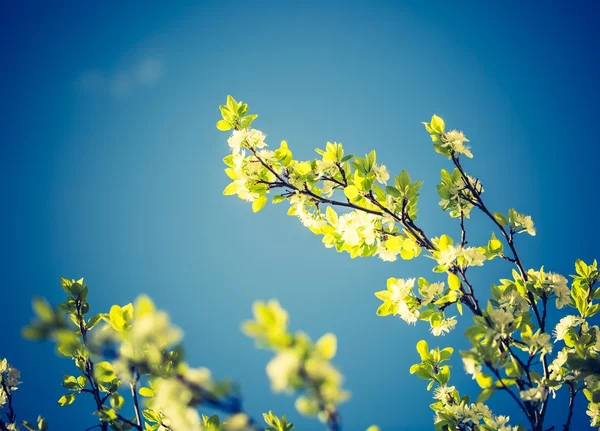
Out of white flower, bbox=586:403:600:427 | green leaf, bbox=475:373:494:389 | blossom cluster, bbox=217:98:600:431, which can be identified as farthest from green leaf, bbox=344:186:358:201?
white flower, bbox=586:403:600:427

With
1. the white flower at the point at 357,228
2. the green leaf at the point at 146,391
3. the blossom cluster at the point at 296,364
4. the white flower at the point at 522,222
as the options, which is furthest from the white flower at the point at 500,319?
the green leaf at the point at 146,391

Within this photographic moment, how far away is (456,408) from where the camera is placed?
4.97 ft

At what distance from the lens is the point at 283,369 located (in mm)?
622

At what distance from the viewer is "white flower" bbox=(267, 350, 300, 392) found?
61cm

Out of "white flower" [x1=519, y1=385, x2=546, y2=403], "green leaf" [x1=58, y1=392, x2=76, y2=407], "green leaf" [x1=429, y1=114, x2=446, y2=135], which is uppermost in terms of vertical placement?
"green leaf" [x1=429, y1=114, x2=446, y2=135]

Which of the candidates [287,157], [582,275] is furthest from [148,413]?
[582,275]

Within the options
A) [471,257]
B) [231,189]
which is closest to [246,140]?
[231,189]

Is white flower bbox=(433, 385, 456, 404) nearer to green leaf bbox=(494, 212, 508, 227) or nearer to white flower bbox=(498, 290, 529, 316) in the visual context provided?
white flower bbox=(498, 290, 529, 316)

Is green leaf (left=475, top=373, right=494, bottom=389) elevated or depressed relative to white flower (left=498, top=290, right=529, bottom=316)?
depressed

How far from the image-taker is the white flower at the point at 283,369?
612mm

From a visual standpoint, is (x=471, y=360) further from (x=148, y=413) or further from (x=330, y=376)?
(x=148, y=413)

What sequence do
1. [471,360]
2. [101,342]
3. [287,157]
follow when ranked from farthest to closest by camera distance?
1. [287,157]
2. [471,360]
3. [101,342]

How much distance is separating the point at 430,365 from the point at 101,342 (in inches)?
67.2

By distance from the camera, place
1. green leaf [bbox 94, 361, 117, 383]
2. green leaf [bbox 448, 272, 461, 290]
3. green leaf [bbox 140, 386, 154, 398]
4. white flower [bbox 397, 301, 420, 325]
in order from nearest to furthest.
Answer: green leaf [bbox 94, 361, 117, 383] → green leaf [bbox 448, 272, 461, 290] → green leaf [bbox 140, 386, 154, 398] → white flower [bbox 397, 301, 420, 325]
